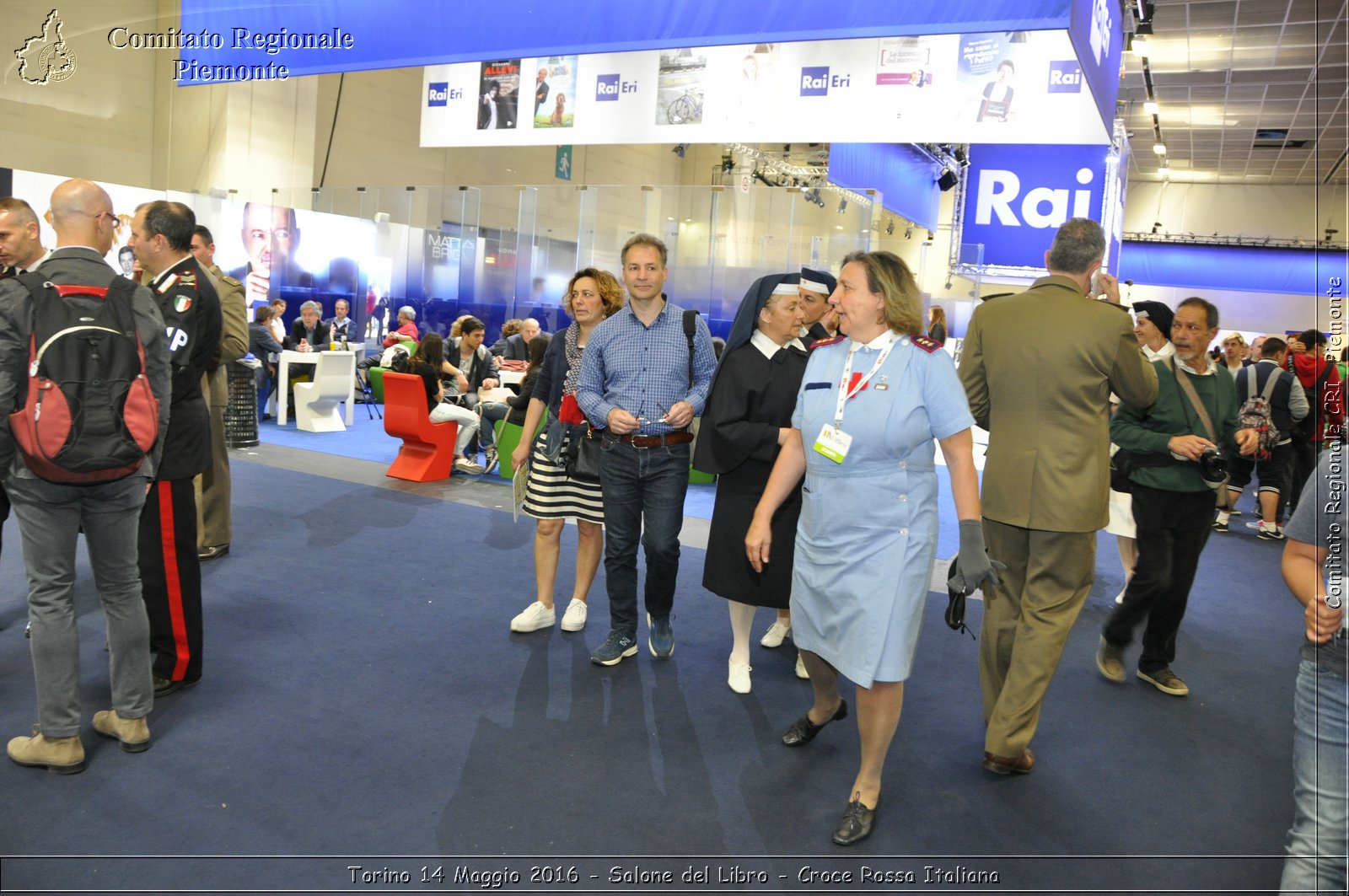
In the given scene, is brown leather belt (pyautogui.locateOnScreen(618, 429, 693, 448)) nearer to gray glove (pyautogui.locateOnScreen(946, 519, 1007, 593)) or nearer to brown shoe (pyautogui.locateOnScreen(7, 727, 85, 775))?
gray glove (pyautogui.locateOnScreen(946, 519, 1007, 593))

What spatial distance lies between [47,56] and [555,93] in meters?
7.68

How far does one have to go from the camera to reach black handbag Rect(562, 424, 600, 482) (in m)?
3.86

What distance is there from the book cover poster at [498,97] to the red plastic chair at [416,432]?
10.5ft

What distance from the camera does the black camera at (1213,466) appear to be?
3555mm

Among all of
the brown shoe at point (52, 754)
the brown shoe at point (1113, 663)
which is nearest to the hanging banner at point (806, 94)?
the brown shoe at point (1113, 663)

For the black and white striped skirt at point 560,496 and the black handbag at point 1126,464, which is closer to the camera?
the black handbag at point 1126,464

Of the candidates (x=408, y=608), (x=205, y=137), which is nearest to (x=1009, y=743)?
(x=408, y=608)

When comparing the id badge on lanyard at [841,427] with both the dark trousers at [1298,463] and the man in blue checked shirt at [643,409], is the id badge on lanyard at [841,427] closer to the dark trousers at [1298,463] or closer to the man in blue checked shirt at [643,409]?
the man in blue checked shirt at [643,409]

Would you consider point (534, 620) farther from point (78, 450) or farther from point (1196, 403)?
point (1196, 403)

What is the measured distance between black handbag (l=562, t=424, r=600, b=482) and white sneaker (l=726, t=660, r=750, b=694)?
0.92m

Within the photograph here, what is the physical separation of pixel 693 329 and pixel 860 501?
4.44ft

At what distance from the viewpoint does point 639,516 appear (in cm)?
368

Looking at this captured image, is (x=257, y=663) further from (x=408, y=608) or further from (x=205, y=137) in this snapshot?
(x=205, y=137)

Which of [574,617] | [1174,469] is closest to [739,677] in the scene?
[574,617]
